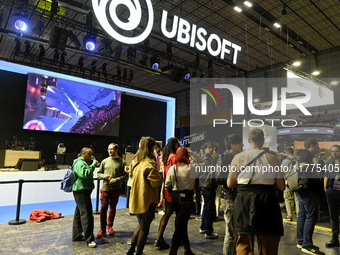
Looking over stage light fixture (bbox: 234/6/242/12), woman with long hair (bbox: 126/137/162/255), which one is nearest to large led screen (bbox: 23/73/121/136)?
stage light fixture (bbox: 234/6/242/12)

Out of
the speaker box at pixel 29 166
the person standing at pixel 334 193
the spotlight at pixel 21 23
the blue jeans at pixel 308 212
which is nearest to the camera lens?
the blue jeans at pixel 308 212

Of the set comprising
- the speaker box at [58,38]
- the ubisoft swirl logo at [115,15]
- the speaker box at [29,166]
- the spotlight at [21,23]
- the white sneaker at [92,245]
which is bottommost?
the white sneaker at [92,245]

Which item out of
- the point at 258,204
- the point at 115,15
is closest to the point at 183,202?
the point at 258,204

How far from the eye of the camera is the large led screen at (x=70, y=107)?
839 centimetres

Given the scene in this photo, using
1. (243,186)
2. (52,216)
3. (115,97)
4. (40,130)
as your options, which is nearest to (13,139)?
(40,130)

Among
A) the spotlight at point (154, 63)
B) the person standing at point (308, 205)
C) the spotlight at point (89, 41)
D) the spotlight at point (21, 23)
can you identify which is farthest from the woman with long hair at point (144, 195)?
the spotlight at point (154, 63)

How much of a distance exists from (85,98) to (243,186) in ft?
27.3

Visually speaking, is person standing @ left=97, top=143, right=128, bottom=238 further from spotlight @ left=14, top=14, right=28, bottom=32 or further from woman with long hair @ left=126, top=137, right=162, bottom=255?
spotlight @ left=14, top=14, right=28, bottom=32

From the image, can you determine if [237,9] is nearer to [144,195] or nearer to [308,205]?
[308,205]

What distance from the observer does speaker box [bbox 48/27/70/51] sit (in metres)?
6.76

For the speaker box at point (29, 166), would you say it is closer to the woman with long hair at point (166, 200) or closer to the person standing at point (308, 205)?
the woman with long hair at point (166, 200)

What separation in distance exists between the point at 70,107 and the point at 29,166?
3041 mm

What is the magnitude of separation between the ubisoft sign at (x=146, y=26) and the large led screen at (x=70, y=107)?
10.1ft

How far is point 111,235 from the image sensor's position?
3793 millimetres
